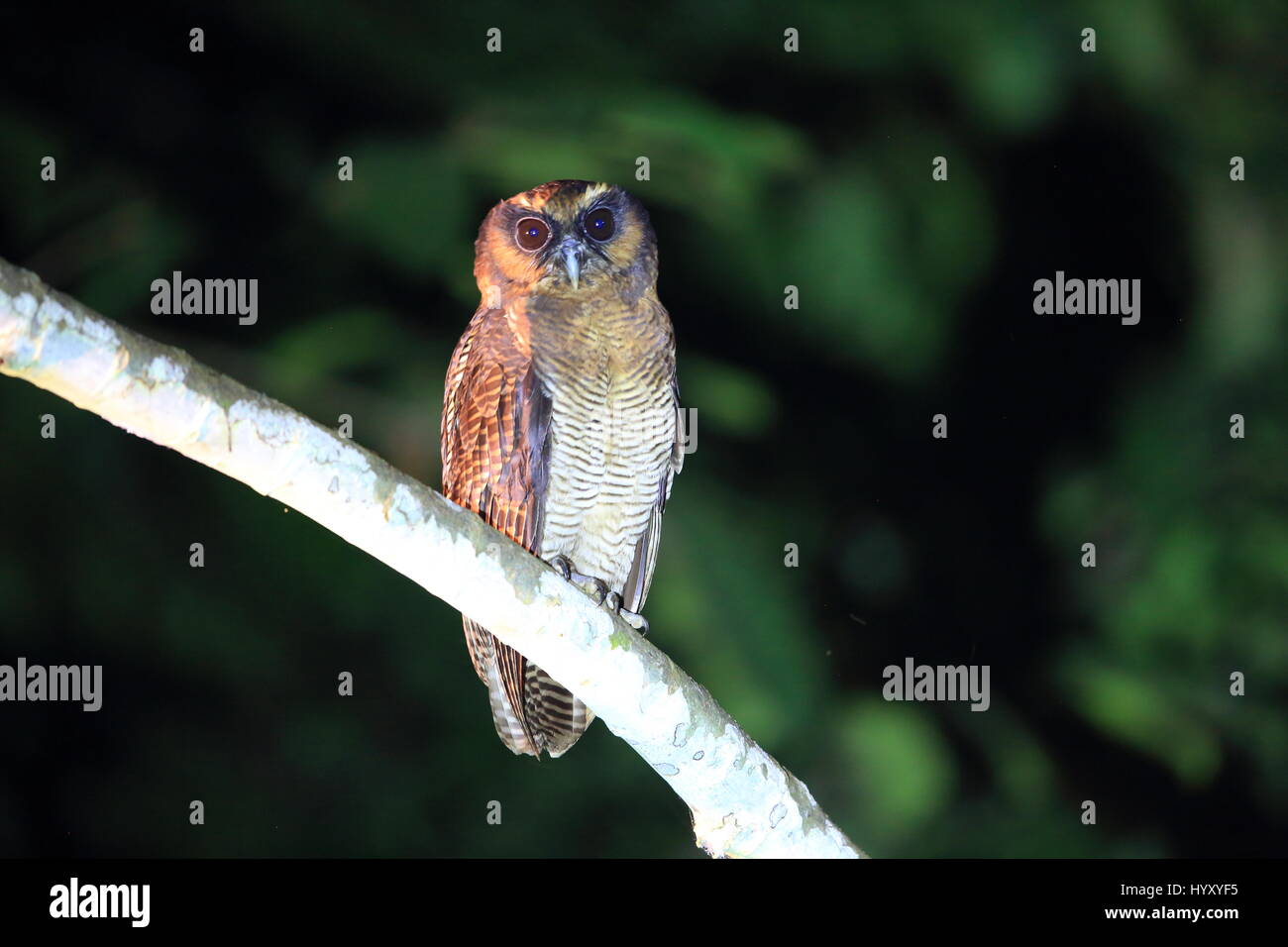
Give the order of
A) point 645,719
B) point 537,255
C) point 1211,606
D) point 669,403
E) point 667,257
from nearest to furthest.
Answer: point 645,719
point 537,255
point 669,403
point 667,257
point 1211,606

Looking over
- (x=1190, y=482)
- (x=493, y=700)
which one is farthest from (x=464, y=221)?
(x=1190, y=482)

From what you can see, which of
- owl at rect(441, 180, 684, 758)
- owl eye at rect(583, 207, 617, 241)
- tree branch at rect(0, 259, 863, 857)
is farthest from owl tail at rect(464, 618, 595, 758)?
owl eye at rect(583, 207, 617, 241)

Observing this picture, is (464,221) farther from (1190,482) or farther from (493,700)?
(1190,482)

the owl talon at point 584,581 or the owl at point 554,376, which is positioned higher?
the owl at point 554,376

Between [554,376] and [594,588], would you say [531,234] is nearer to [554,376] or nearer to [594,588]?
[554,376]

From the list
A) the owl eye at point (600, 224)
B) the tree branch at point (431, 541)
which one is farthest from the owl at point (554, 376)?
the tree branch at point (431, 541)

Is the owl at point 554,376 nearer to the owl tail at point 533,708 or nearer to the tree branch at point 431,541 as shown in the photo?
the owl tail at point 533,708

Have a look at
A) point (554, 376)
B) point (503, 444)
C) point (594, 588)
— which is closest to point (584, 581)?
point (594, 588)
